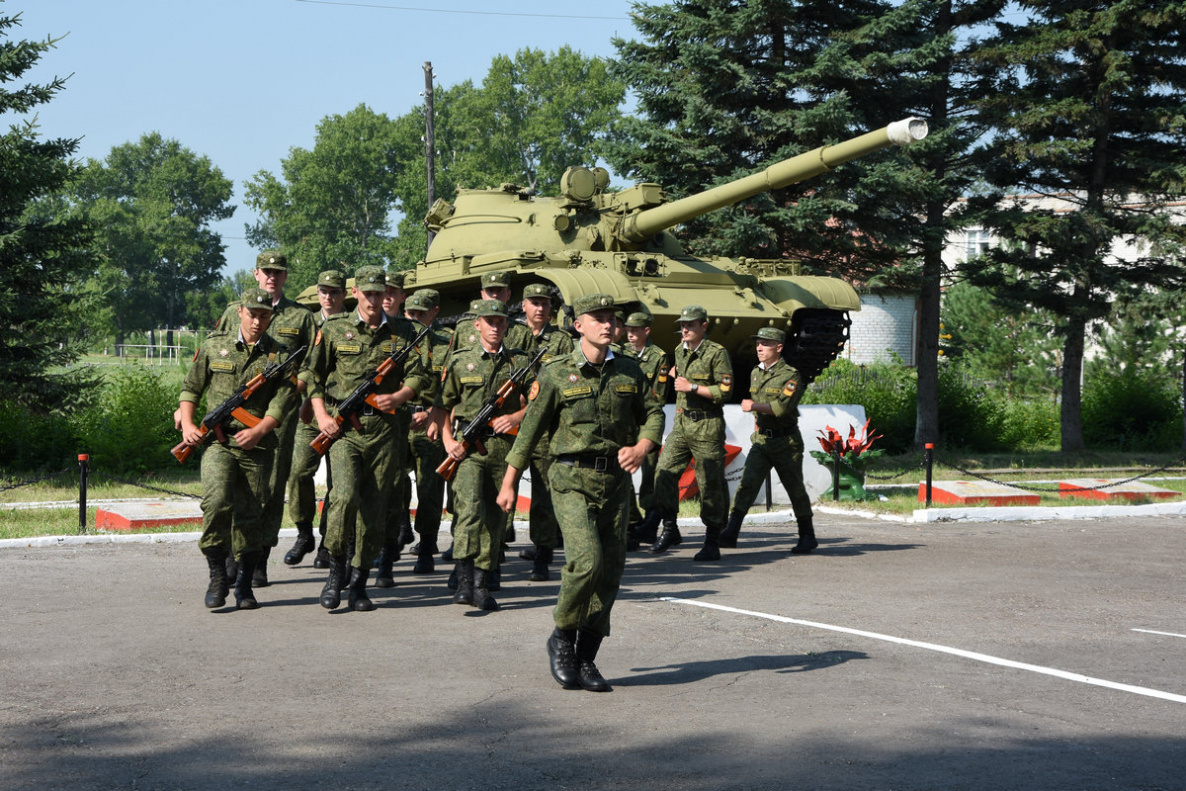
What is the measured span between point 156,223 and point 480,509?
104 metres

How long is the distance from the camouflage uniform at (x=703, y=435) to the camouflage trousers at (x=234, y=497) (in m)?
3.99

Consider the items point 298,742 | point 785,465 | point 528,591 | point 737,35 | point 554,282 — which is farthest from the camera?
point 737,35

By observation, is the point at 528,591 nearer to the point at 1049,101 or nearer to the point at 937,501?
the point at 937,501

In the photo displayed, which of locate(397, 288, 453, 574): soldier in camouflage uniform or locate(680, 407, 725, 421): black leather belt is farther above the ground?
locate(680, 407, 725, 421): black leather belt

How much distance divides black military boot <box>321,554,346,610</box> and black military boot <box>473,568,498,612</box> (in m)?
0.88

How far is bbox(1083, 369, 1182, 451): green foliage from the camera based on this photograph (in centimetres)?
2780

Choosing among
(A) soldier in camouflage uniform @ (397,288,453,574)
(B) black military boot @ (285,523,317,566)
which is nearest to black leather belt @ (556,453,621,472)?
(A) soldier in camouflage uniform @ (397,288,453,574)

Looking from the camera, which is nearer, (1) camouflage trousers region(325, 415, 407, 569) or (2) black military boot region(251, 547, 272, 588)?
(1) camouflage trousers region(325, 415, 407, 569)

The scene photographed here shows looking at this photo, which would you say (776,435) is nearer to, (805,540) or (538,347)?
(805,540)

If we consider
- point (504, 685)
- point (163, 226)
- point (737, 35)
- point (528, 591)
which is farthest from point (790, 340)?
point (163, 226)

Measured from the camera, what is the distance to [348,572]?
916 centimetres

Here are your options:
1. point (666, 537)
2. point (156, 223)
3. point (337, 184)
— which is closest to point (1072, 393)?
point (666, 537)

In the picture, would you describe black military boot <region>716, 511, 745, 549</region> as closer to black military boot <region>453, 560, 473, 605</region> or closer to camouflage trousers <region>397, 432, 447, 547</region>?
camouflage trousers <region>397, 432, 447, 547</region>

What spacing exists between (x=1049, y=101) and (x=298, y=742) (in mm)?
22692
